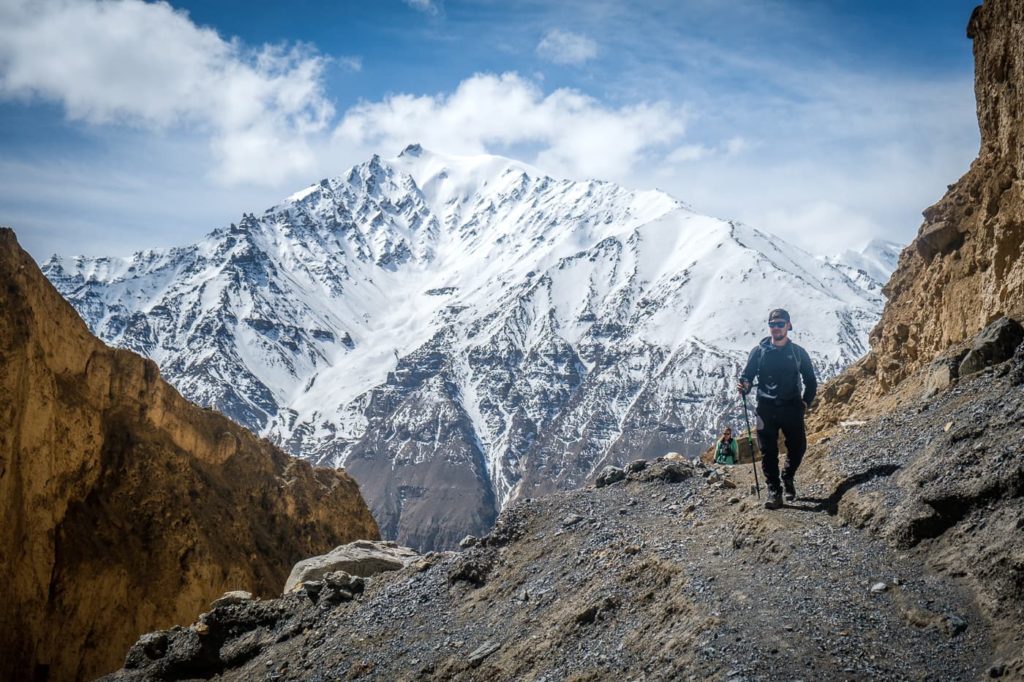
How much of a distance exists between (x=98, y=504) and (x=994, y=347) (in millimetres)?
24720

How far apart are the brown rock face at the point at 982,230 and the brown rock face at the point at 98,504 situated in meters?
22.0

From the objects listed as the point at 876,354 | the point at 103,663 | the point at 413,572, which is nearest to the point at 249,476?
the point at 103,663

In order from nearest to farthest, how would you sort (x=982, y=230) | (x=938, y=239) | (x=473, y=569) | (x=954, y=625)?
(x=954, y=625) → (x=473, y=569) → (x=982, y=230) → (x=938, y=239)

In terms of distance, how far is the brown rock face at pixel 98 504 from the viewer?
23.2 metres

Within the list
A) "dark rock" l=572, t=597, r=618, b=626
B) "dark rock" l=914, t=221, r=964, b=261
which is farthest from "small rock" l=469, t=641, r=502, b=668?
"dark rock" l=914, t=221, r=964, b=261

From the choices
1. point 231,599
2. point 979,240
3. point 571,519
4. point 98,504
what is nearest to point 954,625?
point 571,519

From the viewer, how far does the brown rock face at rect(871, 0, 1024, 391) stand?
59.2ft

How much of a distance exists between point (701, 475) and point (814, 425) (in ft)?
45.8

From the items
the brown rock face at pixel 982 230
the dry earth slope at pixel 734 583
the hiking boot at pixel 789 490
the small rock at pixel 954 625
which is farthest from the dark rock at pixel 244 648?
the brown rock face at pixel 982 230

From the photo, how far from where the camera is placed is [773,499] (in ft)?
36.4

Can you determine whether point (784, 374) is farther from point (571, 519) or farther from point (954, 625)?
point (954, 625)

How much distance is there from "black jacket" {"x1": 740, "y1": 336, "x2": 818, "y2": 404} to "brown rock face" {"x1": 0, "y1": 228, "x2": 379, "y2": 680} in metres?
20.1

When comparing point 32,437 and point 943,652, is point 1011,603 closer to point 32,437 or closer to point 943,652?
point 943,652

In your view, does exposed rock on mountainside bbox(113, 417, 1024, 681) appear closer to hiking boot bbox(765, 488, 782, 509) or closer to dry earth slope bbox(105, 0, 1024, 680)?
dry earth slope bbox(105, 0, 1024, 680)
